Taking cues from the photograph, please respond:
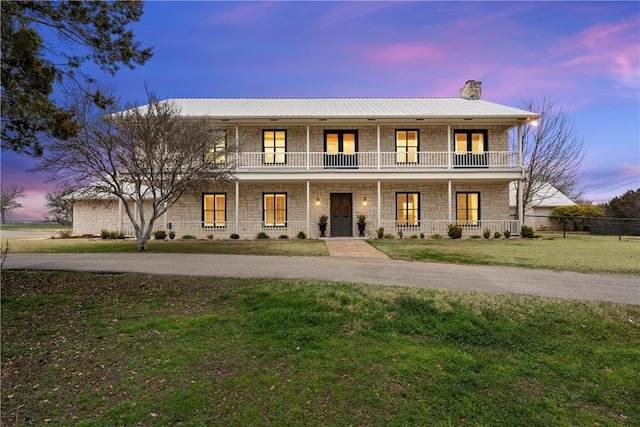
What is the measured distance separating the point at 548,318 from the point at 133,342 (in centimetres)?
641

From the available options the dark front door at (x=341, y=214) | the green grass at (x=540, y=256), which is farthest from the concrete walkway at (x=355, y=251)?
the dark front door at (x=341, y=214)

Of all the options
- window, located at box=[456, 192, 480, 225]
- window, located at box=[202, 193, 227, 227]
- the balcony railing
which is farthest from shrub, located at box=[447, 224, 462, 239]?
window, located at box=[202, 193, 227, 227]

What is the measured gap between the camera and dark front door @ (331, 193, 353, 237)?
19.3 metres

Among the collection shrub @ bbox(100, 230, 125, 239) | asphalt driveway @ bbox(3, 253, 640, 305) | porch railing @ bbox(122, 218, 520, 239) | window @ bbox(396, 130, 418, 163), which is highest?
window @ bbox(396, 130, 418, 163)

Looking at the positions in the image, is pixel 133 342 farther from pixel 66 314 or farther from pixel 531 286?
pixel 531 286

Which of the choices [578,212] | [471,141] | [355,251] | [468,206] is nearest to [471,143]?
[471,141]

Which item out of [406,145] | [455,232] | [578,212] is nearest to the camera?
[455,232]

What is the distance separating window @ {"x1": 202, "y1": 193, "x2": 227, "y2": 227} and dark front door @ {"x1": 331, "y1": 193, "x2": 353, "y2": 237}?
616cm

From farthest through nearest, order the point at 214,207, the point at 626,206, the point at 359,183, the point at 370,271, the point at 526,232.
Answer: the point at 626,206
the point at 214,207
the point at 359,183
the point at 526,232
the point at 370,271

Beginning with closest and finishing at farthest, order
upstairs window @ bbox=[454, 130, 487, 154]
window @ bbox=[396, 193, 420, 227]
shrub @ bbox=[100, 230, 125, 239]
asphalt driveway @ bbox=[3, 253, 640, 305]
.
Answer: asphalt driveway @ bbox=[3, 253, 640, 305] < shrub @ bbox=[100, 230, 125, 239] < window @ bbox=[396, 193, 420, 227] < upstairs window @ bbox=[454, 130, 487, 154]

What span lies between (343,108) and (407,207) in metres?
7.01

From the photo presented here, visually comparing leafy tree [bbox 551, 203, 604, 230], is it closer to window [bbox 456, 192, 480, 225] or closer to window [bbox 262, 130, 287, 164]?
window [bbox 456, 192, 480, 225]

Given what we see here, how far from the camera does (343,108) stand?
67.7 feet

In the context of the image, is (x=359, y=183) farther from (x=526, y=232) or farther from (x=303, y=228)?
(x=526, y=232)
